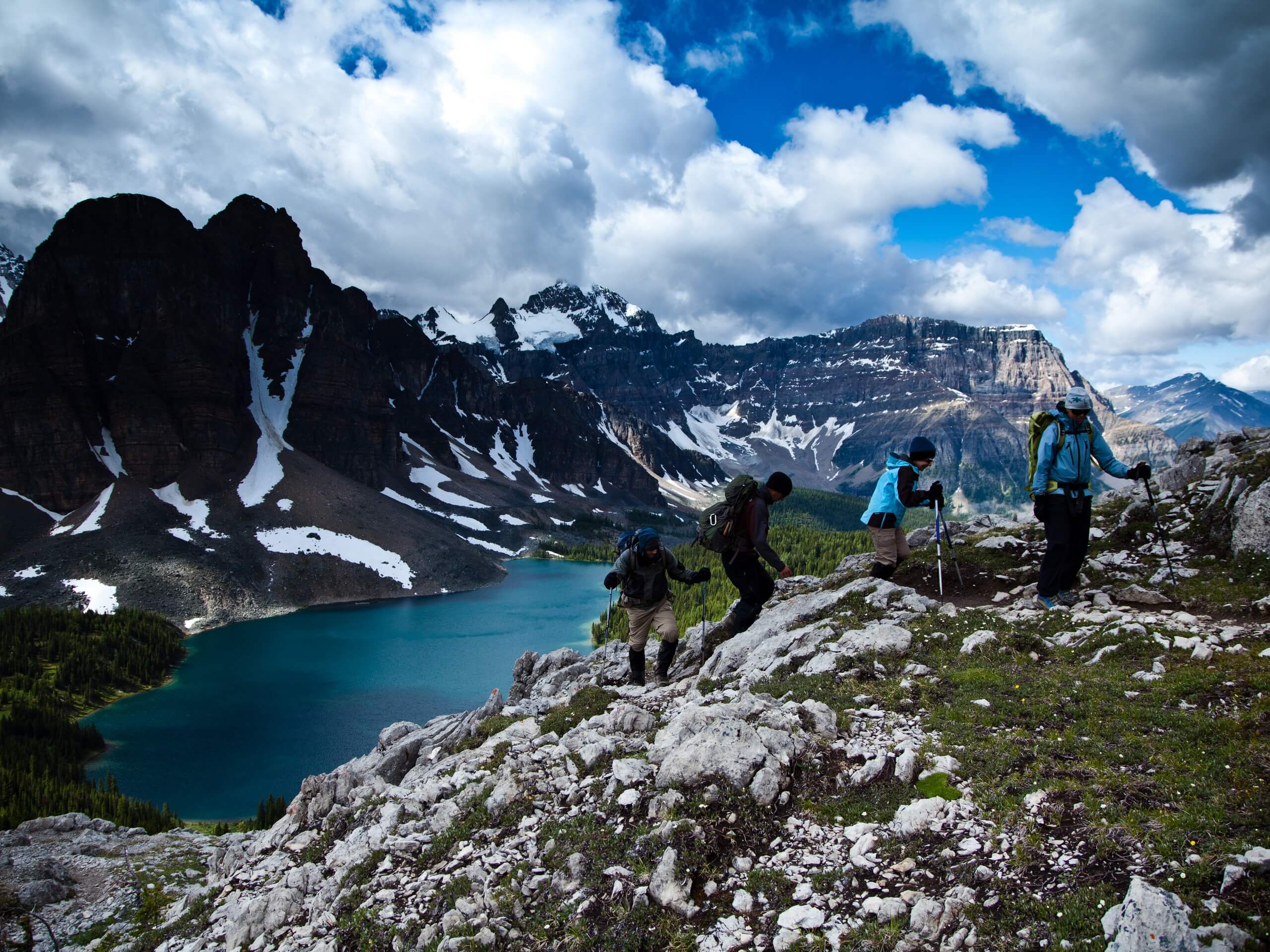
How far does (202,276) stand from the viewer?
14112cm

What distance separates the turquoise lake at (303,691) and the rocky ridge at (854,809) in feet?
124

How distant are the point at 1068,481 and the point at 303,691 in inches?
2725

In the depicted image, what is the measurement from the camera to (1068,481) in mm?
12133

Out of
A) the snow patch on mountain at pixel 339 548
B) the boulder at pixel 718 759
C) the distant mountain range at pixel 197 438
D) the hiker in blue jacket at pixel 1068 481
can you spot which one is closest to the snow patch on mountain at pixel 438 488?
the distant mountain range at pixel 197 438

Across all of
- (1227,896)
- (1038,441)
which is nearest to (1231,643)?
(1038,441)

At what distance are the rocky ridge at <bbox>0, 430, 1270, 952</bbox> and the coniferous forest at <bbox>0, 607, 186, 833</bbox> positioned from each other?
33845 millimetres

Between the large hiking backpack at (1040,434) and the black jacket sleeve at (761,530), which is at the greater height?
the large hiking backpack at (1040,434)

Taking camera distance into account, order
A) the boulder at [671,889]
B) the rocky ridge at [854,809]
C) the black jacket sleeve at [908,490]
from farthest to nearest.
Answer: the black jacket sleeve at [908,490] < the boulder at [671,889] < the rocky ridge at [854,809]

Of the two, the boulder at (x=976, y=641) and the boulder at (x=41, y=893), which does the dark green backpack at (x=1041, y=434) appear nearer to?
the boulder at (x=976, y=641)

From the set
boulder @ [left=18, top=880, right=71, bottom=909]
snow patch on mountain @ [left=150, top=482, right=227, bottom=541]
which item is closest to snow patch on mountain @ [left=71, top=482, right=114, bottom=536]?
snow patch on mountain @ [left=150, top=482, right=227, bottom=541]

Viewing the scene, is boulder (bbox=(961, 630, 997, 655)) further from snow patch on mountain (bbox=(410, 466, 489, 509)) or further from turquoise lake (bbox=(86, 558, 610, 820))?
snow patch on mountain (bbox=(410, 466, 489, 509))

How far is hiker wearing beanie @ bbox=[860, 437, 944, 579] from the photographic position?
13.9 meters

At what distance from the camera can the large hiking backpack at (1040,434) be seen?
12312 millimetres

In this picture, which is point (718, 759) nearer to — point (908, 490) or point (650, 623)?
point (650, 623)
